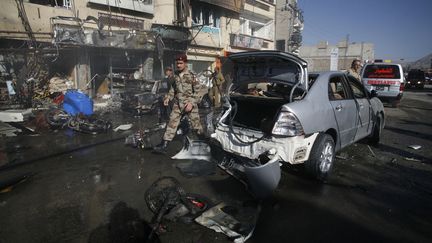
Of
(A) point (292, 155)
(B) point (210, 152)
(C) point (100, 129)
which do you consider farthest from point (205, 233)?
(C) point (100, 129)

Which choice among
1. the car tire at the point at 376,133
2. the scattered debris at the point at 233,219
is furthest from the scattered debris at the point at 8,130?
the car tire at the point at 376,133

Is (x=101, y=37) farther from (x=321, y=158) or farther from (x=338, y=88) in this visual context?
(x=321, y=158)

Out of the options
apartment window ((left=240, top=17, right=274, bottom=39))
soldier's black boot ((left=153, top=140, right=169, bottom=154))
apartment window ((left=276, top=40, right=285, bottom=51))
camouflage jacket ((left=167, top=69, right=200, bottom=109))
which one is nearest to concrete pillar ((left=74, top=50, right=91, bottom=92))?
soldier's black boot ((left=153, top=140, right=169, bottom=154))

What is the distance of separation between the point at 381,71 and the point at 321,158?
424 inches

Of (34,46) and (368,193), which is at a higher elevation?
(34,46)

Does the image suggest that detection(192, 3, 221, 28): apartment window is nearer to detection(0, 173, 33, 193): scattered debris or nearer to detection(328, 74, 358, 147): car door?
detection(328, 74, 358, 147): car door

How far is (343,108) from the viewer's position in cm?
445

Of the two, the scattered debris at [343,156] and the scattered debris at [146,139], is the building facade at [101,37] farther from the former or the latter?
the scattered debris at [343,156]

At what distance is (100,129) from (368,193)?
6.71 m

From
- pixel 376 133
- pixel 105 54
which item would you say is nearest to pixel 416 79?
pixel 376 133

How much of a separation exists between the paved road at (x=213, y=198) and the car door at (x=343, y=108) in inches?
23.2

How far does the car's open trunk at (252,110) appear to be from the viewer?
4.36 m

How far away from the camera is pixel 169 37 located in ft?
50.3

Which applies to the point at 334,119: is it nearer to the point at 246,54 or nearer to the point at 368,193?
the point at 368,193
